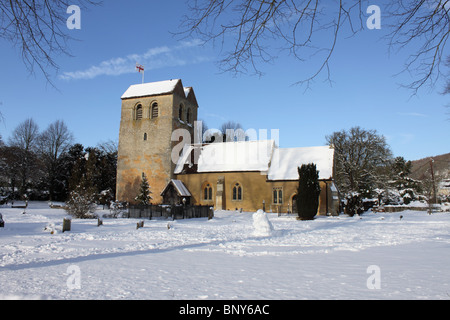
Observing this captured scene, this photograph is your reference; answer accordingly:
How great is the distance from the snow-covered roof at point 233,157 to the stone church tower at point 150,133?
2.52 meters

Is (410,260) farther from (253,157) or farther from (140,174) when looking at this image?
(140,174)

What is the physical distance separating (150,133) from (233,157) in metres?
10.4

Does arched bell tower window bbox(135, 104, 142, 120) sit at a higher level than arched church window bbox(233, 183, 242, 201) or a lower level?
higher

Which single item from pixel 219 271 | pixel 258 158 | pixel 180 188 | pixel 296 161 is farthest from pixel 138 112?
pixel 219 271

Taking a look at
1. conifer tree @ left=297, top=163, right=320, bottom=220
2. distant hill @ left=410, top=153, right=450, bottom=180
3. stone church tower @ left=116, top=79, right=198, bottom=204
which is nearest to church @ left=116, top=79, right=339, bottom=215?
stone church tower @ left=116, top=79, right=198, bottom=204

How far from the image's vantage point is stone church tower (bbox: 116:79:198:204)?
121 ft

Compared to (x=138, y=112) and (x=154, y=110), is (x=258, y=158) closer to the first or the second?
(x=154, y=110)

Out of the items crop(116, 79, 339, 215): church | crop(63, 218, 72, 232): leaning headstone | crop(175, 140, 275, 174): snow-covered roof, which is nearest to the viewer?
crop(63, 218, 72, 232): leaning headstone

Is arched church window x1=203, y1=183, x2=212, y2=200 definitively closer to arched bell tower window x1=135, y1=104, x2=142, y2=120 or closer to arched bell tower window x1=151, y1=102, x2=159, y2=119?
arched bell tower window x1=151, y1=102, x2=159, y2=119

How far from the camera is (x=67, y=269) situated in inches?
263

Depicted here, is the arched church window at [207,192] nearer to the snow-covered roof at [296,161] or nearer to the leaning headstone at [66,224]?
the snow-covered roof at [296,161]

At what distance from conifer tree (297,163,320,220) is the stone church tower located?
1621 centimetres

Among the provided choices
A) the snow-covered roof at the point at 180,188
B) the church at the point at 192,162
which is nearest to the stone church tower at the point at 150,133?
the church at the point at 192,162
